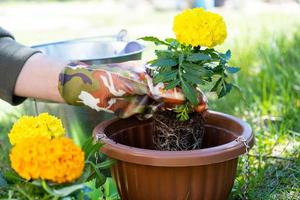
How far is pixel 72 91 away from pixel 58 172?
1.35ft

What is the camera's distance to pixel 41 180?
1.14m

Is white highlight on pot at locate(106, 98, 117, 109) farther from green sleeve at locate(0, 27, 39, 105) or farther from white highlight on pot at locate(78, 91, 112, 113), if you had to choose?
green sleeve at locate(0, 27, 39, 105)

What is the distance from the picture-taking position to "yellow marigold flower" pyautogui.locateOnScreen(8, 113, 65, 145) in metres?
1.26

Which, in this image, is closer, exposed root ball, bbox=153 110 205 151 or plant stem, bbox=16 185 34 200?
plant stem, bbox=16 185 34 200

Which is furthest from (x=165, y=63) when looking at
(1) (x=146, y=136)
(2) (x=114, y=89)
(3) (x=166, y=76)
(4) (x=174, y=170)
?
(1) (x=146, y=136)

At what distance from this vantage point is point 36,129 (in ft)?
4.14

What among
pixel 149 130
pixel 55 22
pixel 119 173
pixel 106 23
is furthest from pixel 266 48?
pixel 55 22

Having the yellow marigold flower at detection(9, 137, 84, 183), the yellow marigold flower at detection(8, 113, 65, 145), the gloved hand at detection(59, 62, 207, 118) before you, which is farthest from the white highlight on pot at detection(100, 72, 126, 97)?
the yellow marigold flower at detection(9, 137, 84, 183)

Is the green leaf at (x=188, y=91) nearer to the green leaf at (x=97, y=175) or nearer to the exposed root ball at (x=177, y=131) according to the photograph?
the exposed root ball at (x=177, y=131)

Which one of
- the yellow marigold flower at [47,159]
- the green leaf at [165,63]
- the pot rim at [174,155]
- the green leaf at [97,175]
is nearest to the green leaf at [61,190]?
the yellow marigold flower at [47,159]

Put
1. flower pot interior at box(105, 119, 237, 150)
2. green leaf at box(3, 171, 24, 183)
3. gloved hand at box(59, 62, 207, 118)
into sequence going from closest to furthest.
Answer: green leaf at box(3, 171, 24, 183)
gloved hand at box(59, 62, 207, 118)
flower pot interior at box(105, 119, 237, 150)

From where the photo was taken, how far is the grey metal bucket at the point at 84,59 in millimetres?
1794

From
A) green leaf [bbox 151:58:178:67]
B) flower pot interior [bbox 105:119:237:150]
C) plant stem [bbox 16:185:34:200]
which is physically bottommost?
flower pot interior [bbox 105:119:237:150]

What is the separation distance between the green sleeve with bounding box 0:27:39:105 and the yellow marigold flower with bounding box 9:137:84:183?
451 millimetres
